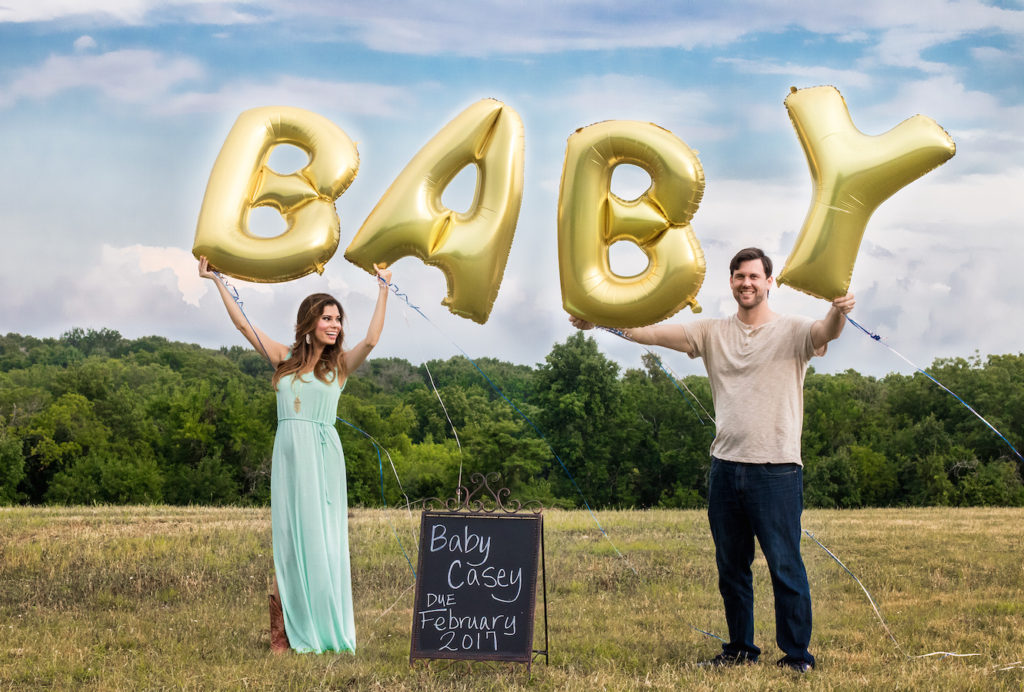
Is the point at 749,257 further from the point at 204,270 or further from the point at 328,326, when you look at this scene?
the point at 204,270

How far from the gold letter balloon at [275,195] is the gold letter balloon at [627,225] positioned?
4.19ft

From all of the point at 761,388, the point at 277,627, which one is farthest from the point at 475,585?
the point at 761,388

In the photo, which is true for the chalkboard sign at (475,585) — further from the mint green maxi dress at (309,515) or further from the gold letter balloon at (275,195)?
the gold letter balloon at (275,195)

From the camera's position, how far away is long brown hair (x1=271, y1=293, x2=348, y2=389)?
16.9ft


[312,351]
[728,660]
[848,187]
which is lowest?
[728,660]

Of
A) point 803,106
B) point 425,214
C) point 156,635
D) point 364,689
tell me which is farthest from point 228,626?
point 803,106

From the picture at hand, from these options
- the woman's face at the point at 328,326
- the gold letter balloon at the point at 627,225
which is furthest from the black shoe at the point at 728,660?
the woman's face at the point at 328,326

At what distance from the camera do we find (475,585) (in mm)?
5047

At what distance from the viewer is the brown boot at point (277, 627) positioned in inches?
209

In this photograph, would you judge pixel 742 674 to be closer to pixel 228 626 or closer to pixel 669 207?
pixel 669 207

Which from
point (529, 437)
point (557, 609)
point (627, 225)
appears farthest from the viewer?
point (529, 437)

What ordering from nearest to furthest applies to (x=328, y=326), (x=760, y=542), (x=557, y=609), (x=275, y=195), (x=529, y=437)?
(x=760, y=542) → (x=328, y=326) → (x=275, y=195) → (x=557, y=609) → (x=529, y=437)

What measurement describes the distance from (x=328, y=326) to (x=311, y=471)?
0.79m

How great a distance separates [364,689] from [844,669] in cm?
255
